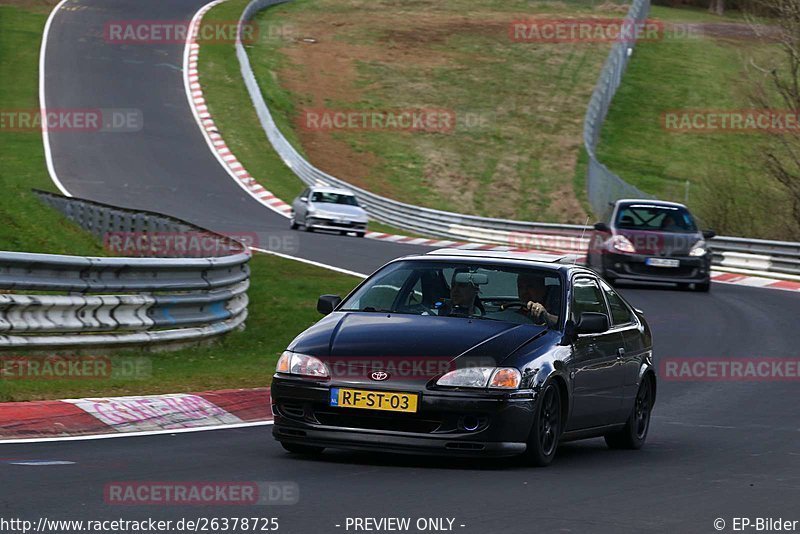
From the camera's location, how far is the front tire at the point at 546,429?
933 centimetres

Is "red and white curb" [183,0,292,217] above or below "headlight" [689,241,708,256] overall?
below

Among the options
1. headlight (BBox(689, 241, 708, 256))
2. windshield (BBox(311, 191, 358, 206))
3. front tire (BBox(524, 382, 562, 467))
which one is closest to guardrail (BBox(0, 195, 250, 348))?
front tire (BBox(524, 382, 562, 467))

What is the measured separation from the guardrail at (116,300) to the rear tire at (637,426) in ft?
16.6

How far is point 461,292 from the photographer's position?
10.1 metres

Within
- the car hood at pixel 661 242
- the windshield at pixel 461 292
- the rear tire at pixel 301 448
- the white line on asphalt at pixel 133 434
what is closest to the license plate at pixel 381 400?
the rear tire at pixel 301 448

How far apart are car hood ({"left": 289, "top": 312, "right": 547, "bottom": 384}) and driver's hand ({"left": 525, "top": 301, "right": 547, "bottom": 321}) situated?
256 millimetres

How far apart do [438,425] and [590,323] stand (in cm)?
148

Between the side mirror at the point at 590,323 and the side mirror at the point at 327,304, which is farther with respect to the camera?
the side mirror at the point at 327,304

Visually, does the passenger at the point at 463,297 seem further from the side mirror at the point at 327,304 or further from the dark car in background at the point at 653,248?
the dark car in background at the point at 653,248

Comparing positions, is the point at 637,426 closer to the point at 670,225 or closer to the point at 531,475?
the point at 531,475

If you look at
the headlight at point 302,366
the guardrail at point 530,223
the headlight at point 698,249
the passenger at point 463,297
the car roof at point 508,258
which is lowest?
the guardrail at point 530,223

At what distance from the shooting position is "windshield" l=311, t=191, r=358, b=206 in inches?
1513

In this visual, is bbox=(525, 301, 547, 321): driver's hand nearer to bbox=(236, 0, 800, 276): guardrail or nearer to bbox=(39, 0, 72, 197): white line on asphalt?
bbox=(236, 0, 800, 276): guardrail

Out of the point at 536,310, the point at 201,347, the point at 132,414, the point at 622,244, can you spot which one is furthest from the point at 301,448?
the point at 622,244
